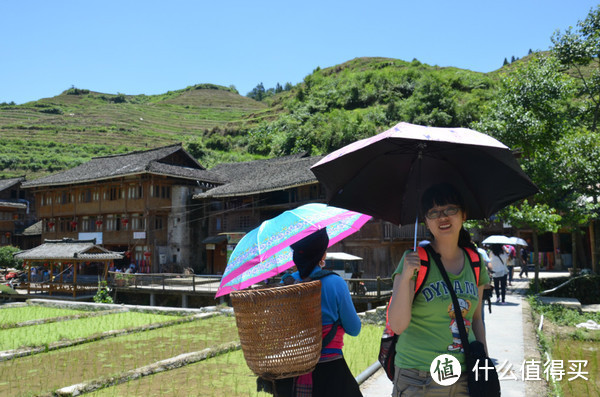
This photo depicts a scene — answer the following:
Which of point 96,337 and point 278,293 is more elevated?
point 278,293

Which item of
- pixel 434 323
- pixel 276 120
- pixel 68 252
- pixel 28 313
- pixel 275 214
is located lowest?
pixel 28 313

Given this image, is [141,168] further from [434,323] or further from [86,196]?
[434,323]

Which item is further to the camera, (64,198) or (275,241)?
(64,198)

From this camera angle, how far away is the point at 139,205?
102 feet

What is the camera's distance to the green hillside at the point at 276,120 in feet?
173

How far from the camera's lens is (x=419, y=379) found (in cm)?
241

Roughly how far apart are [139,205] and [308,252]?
2985 cm

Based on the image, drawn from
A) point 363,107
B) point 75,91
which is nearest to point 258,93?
point 75,91

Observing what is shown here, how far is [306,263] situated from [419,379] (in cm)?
103

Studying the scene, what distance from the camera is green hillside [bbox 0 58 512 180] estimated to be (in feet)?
173

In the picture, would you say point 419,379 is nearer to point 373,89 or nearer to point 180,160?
point 180,160

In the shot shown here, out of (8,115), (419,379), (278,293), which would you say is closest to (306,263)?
(278,293)

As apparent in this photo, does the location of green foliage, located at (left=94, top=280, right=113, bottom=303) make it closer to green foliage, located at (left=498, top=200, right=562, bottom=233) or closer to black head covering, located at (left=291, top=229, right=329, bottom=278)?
green foliage, located at (left=498, top=200, right=562, bottom=233)

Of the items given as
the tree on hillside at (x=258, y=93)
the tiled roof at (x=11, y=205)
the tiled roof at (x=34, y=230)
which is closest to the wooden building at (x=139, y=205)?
the tiled roof at (x=34, y=230)
